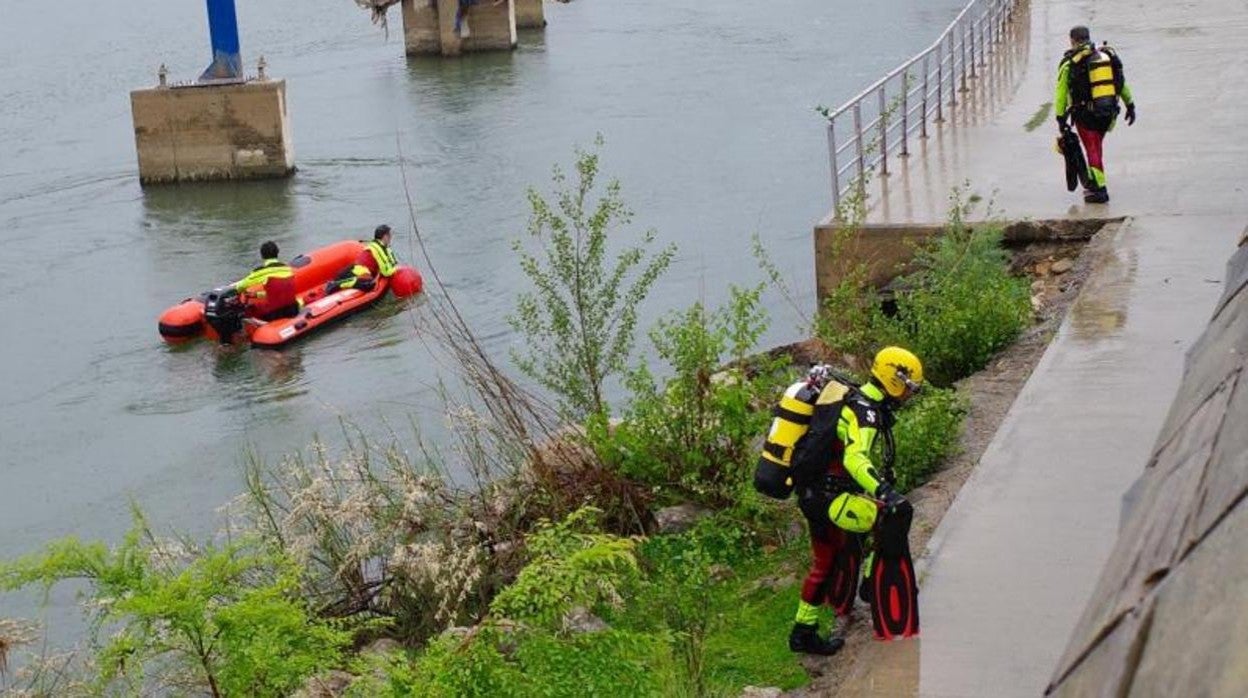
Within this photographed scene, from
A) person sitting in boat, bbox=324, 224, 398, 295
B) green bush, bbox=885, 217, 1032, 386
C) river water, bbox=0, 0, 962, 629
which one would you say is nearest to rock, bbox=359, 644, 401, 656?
green bush, bbox=885, 217, 1032, 386

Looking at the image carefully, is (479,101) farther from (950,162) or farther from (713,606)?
(713,606)

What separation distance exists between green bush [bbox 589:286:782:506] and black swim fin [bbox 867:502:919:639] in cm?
294

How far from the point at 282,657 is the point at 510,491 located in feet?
11.3

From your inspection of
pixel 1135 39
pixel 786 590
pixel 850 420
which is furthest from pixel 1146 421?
pixel 1135 39

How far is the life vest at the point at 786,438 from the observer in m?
7.99

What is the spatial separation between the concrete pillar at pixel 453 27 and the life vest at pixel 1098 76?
37.5 meters

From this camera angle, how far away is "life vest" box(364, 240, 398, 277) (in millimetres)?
24344

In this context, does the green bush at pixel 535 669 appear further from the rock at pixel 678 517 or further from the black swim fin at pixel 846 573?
the rock at pixel 678 517

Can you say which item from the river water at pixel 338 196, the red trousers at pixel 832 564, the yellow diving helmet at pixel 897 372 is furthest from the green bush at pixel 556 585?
the river water at pixel 338 196

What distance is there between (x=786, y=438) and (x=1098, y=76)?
28.6ft

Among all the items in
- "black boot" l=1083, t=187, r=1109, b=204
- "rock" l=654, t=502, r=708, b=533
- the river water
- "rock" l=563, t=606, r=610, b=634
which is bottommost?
the river water

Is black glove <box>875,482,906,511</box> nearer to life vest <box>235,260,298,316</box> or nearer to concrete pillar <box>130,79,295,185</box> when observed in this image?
life vest <box>235,260,298,316</box>

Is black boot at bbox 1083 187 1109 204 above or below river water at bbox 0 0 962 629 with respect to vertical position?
above

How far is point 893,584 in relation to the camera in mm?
8000
